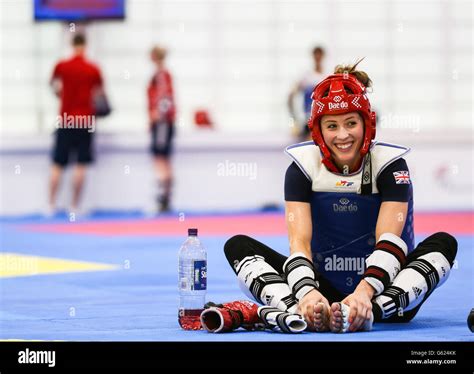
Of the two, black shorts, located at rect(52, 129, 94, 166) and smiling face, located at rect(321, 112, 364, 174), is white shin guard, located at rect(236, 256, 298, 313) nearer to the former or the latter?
smiling face, located at rect(321, 112, 364, 174)

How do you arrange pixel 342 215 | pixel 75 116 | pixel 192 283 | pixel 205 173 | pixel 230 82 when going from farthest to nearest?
1. pixel 230 82
2. pixel 205 173
3. pixel 75 116
4. pixel 342 215
5. pixel 192 283

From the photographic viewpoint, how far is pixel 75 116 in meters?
17.9

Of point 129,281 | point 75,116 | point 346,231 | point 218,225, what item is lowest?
point 218,225

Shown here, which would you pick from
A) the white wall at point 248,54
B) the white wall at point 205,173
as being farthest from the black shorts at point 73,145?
the white wall at point 248,54

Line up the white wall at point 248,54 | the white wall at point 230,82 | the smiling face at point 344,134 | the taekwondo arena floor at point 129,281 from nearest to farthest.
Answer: the taekwondo arena floor at point 129,281, the smiling face at point 344,134, the white wall at point 230,82, the white wall at point 248,54

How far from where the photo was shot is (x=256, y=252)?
Answer: 6469mm

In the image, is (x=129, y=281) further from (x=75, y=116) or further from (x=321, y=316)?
(x=75, y=116)

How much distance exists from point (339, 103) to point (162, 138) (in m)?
12.3

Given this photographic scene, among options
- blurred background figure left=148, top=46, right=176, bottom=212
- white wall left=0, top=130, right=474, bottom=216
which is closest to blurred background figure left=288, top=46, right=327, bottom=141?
white wall left=0, top=130, right=474, bottom=216

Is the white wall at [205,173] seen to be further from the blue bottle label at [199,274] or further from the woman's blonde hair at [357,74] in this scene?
the blue bottle label at [199,274]

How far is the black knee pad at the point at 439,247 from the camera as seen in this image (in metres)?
6.27

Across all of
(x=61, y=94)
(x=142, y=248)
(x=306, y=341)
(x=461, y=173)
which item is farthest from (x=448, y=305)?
(x=461, y=173)

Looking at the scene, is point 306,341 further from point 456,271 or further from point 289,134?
point 289,134

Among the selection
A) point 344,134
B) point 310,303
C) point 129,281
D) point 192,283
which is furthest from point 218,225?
point 310,303
